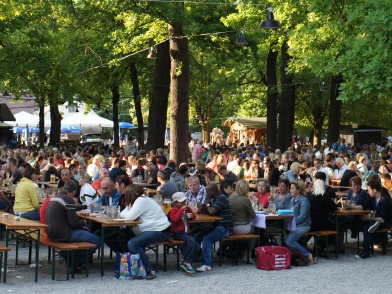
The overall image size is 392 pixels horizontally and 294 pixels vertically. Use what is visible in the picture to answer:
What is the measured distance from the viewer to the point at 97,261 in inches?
Answer: 587

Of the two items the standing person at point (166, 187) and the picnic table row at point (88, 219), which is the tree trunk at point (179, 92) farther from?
the picnic table row at point (88, 219)

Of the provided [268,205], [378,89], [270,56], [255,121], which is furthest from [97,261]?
[255,121]

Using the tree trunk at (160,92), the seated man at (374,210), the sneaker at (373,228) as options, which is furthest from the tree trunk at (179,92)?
the sneaker at (373,228)

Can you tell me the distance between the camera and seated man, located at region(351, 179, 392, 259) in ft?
50.9

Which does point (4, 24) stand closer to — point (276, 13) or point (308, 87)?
point (276, 13)

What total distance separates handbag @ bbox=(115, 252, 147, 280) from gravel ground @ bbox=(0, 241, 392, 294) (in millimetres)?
159

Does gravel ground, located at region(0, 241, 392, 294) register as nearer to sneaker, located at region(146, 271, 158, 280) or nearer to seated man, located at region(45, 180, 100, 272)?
sneaker, located at region(146, 271, 158, 280)

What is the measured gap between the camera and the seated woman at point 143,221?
43.3 ft

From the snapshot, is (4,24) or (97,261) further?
(4,24)

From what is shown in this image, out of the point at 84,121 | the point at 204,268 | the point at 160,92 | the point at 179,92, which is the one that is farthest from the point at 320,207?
the point at 84,121

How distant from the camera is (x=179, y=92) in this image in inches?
1007

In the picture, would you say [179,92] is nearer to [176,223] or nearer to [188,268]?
[176,223]

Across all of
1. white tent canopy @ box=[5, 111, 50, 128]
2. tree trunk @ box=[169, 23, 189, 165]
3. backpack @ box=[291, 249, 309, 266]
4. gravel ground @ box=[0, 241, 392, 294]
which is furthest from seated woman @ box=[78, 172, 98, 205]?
white tent canopy @ box=[5, 111, 50, 128]

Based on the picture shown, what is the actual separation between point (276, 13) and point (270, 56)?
1070 centimetres
